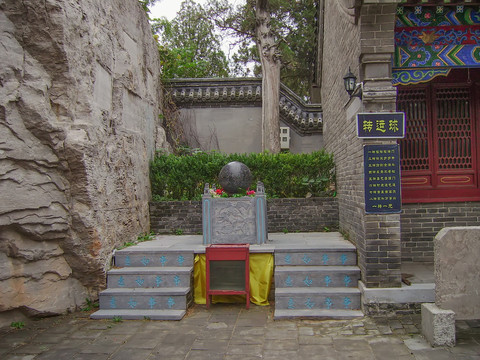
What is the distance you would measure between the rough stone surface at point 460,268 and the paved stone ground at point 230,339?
1.35ft

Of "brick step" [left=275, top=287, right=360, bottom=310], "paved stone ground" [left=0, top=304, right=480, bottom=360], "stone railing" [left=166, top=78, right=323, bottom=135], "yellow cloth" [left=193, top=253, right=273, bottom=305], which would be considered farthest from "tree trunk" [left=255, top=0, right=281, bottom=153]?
"paved stone ground" [left=0, top=304, right=480, bottom=360]

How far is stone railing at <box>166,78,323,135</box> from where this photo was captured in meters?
10.3

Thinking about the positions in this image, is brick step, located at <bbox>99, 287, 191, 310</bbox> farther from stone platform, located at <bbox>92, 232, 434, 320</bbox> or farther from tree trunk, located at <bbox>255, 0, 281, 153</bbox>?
tree trunk, located at <bbox>255, 0, 281, 153</bbox>

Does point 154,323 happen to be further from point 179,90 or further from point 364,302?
point 179,90

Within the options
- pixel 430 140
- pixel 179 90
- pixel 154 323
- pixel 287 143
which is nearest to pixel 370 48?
pixel 430 140

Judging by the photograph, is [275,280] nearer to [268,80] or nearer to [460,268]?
[460,268]

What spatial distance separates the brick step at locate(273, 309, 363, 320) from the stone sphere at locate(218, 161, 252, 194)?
2040mm

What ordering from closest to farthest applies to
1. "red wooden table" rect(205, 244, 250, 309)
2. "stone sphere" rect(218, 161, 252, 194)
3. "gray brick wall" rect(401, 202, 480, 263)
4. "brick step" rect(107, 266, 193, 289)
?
"red wooden table" rect(205, 244, 250, 309) → "brick step" rect(107, 266, 193, 289) → "stone sphere" rect(218, 161, 252, 194) → "gray brick wall" rect(401, 202, 480, 263)

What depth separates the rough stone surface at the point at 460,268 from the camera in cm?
416

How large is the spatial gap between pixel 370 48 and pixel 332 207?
356cm

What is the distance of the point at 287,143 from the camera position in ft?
34.0

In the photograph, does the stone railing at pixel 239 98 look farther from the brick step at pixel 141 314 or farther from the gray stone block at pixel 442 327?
the gray stone block at pixel 442 327

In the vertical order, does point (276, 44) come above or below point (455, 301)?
above

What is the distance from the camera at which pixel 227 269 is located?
567 centimetres
